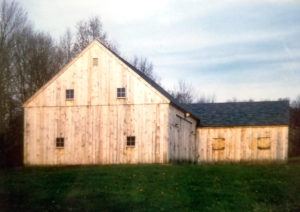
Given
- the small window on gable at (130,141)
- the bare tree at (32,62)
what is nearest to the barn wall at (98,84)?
the small window on gable at (130,141)

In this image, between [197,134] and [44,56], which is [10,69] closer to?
[44,56]

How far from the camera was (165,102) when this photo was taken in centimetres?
2384

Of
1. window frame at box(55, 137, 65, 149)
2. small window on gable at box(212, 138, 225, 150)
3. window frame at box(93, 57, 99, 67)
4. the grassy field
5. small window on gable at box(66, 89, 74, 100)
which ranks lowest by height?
the grassy field

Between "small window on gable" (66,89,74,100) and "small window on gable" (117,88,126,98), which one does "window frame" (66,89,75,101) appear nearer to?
"small window on gable" (66,89,74,100)

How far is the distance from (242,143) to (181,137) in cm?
605

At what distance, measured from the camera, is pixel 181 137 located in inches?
1085

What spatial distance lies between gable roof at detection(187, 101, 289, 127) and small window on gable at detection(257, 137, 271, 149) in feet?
3.85

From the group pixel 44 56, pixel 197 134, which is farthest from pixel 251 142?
pixel 44 56

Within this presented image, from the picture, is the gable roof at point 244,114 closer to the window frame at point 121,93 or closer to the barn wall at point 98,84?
the barn wall at point 98,84

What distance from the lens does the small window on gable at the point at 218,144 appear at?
31178 millimetres

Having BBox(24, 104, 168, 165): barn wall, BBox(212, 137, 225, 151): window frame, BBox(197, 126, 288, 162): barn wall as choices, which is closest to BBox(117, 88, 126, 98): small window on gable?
BBox(24, 104, 168, 165): barn wall

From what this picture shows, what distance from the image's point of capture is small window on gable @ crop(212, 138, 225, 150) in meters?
31.2

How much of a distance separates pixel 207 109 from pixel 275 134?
7.56m

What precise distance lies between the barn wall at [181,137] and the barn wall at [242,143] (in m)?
1.07
